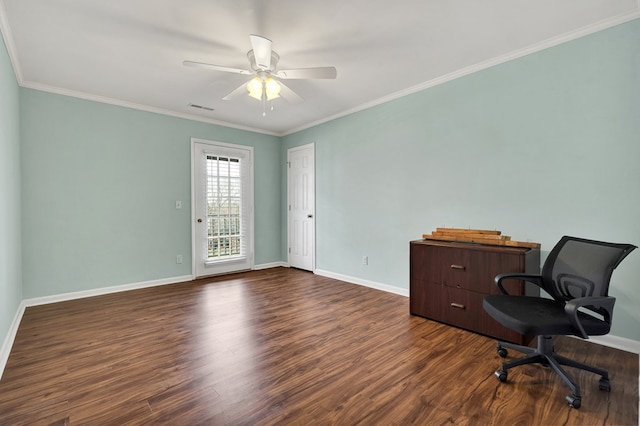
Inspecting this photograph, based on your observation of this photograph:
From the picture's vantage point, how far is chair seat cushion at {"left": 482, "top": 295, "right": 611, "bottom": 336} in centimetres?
175

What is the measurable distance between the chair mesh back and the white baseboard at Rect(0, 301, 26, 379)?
397 cm

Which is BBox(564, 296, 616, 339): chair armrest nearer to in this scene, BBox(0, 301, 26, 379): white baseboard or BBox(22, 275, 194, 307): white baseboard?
BBox(0, 301, 26, 379): white baseboard

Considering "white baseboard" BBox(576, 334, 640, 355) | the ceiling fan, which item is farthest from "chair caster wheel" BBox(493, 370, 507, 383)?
the ceiling fan

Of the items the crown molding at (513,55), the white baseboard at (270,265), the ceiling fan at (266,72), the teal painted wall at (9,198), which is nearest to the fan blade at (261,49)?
the ceiling fan at (266,72)

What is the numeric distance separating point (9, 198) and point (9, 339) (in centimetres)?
125

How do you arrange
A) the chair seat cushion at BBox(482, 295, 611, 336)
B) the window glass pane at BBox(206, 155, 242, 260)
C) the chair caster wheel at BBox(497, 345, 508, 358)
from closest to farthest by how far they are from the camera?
the chair seat cushion at BBox(482, 295, 611, 336), the chair caster wheel at BBox(497, 345, 508, 358), the window glass pane at BBox(206, 155, 242, 260)

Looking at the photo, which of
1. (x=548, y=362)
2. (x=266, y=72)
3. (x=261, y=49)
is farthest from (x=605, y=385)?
(x=266, y=72)

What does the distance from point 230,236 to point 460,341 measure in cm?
392

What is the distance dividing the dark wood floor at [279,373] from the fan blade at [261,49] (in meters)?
2.33

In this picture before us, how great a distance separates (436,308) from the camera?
296cm

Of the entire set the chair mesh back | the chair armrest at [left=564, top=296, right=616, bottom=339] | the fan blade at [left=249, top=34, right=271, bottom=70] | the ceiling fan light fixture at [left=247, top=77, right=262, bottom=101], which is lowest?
the chair armrest at [left=564, top=296, right=616, bottom=339]

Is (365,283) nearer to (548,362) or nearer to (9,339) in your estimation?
(548,362)

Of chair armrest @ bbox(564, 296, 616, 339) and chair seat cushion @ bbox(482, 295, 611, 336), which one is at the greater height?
chair armrest @ bbox(564, 296, 616, 339)

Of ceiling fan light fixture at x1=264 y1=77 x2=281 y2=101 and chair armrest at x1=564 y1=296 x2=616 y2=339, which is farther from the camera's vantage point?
ceiling fan light fixture at x1=264 y1=77 x2=281 y2=101
